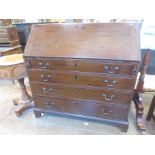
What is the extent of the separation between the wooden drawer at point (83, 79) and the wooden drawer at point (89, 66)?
59mm

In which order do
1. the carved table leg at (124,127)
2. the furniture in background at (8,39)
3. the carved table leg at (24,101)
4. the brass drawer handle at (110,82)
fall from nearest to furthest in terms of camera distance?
the brass drawer handle at (110,82) → the carved table leg at (124,127) → the carved table leg at (24,101) → the furniture in background at (8,39)

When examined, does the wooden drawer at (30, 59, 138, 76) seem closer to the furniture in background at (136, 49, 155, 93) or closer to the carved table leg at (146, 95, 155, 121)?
the furniture in background at (136, 49, 155, 93)

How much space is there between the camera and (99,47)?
1413mm

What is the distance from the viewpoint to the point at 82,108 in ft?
5.76

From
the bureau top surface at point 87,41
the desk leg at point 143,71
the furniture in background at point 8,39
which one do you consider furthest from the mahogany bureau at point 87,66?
the furniture in background at point 8,39

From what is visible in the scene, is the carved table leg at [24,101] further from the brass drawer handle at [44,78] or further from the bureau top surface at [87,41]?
the bureau top surface at [87,41]

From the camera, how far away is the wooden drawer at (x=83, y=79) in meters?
1.43

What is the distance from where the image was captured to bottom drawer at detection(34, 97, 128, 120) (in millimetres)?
1640

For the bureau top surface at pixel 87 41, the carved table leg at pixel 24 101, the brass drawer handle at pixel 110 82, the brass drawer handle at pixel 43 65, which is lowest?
the carved table leg at pixel 24 101

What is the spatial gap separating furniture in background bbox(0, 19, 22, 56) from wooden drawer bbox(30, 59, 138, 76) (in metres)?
1.54

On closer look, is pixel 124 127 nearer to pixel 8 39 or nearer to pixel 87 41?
pixel 87 41
